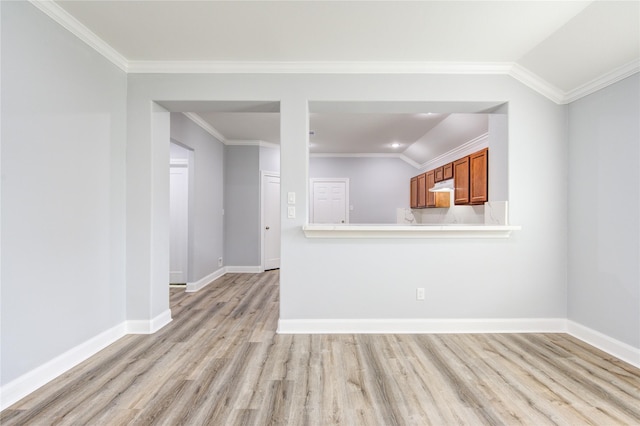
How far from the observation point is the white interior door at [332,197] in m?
6.82

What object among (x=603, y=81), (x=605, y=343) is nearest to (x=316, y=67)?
(x=603, y=81)

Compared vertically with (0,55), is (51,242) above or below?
below

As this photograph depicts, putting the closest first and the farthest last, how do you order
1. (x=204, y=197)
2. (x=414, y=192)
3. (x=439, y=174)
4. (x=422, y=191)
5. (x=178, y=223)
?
1. (x=204, y=197)
2. (x=178, y=223)
3. (x=439, y=174)
4. (x=422, y=191)
5. (x=414, y=192)

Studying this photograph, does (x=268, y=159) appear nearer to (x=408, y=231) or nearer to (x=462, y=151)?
(x=462, y=151)

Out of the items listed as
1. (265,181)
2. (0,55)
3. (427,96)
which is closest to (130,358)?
(0,55)

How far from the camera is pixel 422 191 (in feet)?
19.5

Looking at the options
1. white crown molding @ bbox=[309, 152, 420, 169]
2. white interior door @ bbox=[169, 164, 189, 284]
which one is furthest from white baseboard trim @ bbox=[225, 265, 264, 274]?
white crown molding @ bbox=[309, 152, 420, 169]

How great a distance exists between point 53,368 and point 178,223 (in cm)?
305

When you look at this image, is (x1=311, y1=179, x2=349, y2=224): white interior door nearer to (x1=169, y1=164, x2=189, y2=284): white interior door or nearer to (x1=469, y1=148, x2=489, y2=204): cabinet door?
(x1=169, y1=164, x2=189, y2=284): white interior door

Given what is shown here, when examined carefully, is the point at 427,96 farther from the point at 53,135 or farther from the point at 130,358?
the point at 130,358

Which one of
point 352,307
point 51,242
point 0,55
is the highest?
point 0,55

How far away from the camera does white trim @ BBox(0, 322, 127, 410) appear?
170 centimetres

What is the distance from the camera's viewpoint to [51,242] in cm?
196

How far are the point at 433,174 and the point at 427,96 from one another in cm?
292
